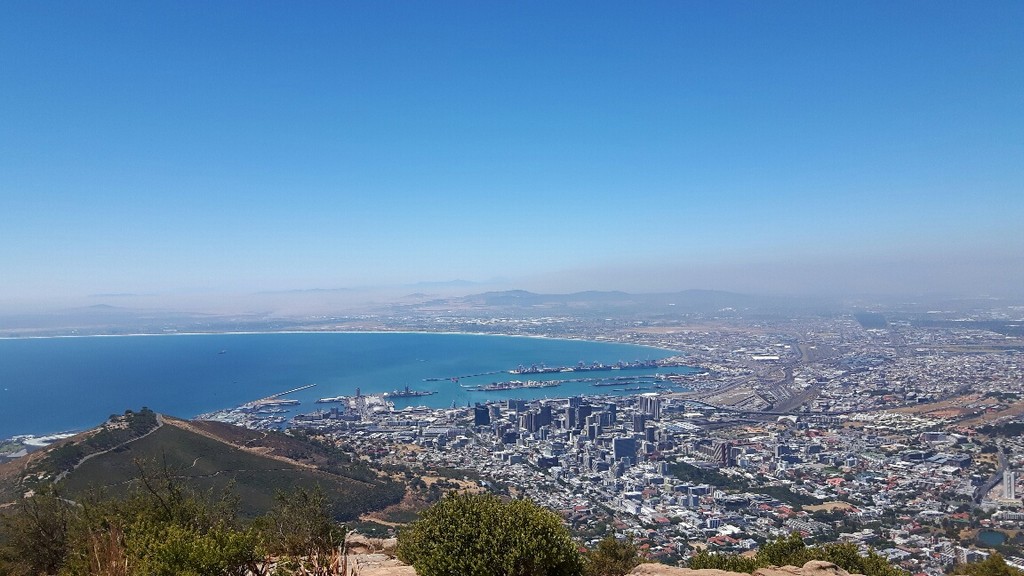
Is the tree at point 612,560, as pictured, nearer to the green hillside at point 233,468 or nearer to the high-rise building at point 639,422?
the green hillside at point 233,468

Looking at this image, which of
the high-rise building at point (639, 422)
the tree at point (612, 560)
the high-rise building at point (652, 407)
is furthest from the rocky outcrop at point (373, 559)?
the high-rise building at point (652, 407)

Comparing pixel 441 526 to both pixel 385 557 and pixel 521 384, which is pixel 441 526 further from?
pixel 521 384

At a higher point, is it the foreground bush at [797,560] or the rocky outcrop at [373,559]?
the rocky outcrop at [373,559]

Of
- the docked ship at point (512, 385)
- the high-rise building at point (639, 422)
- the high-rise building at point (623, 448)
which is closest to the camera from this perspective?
the high-rise building at point (623, 448)

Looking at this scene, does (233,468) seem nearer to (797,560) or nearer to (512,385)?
(797,560)

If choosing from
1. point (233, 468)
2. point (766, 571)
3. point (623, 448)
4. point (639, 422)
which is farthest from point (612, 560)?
point (639, 422)
